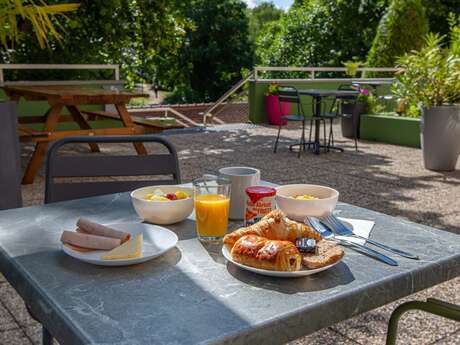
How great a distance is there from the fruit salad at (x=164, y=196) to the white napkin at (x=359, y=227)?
1.37 ft

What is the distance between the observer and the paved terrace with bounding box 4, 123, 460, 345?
7.51 ft

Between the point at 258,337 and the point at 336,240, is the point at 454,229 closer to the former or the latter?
the point at 336,240

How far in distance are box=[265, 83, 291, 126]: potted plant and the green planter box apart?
72.8 inches

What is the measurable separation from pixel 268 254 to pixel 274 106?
29.8 ft

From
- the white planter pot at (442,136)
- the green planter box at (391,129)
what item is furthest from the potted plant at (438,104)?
the green planter box at (391,129)

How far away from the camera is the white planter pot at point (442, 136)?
5.97m

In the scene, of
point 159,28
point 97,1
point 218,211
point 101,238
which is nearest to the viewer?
point 101,238

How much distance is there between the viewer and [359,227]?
4.38ft

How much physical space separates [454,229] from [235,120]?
26.2 feet

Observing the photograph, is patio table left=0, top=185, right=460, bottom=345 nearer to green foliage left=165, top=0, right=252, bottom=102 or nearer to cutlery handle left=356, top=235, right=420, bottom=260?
cutlery handle left=356, top=235, right=420, bottom=260

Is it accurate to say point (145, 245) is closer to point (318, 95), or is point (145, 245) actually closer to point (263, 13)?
point (318, 95)

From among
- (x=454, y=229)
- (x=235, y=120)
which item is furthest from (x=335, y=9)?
(x=454, y=229)

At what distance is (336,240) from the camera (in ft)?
4.03

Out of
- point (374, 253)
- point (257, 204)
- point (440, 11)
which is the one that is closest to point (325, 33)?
point (440, 11)
